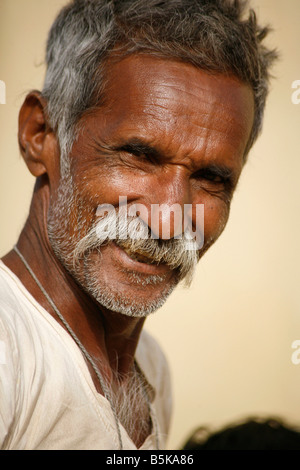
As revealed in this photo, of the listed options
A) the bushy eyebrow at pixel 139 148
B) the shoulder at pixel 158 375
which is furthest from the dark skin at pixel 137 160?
the shoulder at pixel 158 375

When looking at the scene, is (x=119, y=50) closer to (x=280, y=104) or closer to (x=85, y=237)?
(x=85, y=237)

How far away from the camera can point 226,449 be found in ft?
3.28

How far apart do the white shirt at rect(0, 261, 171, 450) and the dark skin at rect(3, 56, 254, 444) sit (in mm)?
96

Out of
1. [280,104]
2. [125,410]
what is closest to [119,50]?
[125,410]

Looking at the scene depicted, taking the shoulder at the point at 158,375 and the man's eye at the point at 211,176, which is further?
the shoulder at the point at 158,375

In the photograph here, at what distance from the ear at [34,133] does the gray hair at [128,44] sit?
31mm

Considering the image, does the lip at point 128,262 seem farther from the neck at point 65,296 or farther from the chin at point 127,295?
the neck at point 65,296

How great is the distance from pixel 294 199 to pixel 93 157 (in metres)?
2.00

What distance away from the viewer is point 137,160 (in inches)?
53.5

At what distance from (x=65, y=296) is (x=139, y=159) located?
0.38 m

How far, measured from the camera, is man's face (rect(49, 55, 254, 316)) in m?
1.33

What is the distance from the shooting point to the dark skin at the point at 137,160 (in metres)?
1.33

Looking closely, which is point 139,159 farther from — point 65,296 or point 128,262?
point 65,296

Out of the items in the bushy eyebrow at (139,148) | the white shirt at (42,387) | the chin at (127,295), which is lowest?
the white shirt at (42,387)
